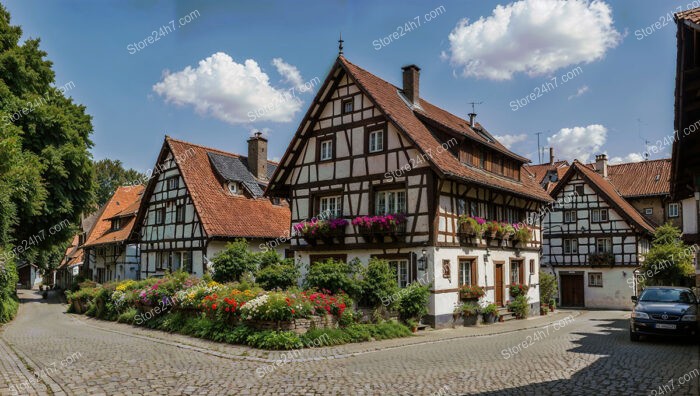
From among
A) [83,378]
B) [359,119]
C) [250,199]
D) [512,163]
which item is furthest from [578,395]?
[250,199]

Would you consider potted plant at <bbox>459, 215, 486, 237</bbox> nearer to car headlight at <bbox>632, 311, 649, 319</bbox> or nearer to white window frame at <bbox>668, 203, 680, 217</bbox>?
car headlight at <bbox>632, 311, 649, 319</bbox>

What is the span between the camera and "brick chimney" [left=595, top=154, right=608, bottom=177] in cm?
4297

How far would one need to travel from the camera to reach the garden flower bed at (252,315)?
15617 mm

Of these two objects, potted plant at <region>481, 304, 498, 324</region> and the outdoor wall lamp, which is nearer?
the outdoor wall lamp

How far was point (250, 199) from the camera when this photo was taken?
3350 cm

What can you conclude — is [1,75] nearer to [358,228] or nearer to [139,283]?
[139,283]

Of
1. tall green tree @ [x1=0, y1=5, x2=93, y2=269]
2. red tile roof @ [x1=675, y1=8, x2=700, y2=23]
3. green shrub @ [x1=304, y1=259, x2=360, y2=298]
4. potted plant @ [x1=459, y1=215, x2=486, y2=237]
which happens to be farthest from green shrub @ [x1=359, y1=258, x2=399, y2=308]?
tall green tree @ [x1=0, y1=5, x2=93, y2=269]

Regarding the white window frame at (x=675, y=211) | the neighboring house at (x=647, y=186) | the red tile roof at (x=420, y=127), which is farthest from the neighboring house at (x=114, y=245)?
the white window frame at (x=675, y=211)

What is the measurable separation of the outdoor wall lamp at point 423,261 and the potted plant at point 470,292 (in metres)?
2.61

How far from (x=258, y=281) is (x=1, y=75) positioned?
1660 centimetres

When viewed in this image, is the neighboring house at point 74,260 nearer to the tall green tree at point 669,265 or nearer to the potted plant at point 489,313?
the potted plant at point 489,313

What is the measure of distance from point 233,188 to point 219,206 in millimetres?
2538

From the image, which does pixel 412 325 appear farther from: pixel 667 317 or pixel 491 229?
pixel 667 317

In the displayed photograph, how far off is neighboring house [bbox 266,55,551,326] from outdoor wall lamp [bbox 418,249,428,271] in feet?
0.12
